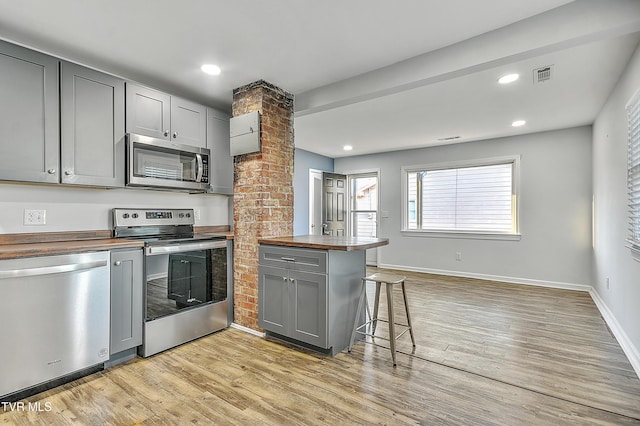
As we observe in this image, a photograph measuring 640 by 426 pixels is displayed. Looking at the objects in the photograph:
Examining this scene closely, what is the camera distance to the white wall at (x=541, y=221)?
4.69 meters

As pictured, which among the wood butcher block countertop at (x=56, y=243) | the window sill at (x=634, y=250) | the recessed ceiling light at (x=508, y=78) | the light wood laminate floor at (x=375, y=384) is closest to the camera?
the light wood laminate floor at (x=375, y=384)

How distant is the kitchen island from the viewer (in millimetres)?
2486

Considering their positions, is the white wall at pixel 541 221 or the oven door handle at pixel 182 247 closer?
the oven door handle at pixel 182 247

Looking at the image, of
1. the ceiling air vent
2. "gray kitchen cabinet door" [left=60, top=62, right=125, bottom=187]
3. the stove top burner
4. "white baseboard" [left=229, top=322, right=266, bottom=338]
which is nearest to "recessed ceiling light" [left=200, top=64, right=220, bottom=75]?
"gray kitchen cabinet door" [left=60, top=62, right=125, bottom=187]

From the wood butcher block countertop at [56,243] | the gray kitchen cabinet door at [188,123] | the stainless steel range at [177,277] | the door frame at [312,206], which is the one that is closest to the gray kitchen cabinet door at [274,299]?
the stainless steel range at [177,277]

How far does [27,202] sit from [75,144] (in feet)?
1.85

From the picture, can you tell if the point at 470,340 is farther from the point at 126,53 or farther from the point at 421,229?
the point at 126,53

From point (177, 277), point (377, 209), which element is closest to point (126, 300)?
point (177, 277)

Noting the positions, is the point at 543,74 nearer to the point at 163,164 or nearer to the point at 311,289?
the point at 311,289

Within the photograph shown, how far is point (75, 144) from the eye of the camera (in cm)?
240

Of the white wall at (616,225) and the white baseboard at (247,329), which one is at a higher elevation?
the white wall at (616,225)

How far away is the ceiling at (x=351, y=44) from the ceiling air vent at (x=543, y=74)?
51 mm

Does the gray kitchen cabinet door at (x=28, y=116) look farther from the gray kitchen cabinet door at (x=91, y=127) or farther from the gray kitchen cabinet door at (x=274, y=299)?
the gray kitchen cabinet door at (x=274, y=299)

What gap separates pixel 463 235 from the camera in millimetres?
5641
